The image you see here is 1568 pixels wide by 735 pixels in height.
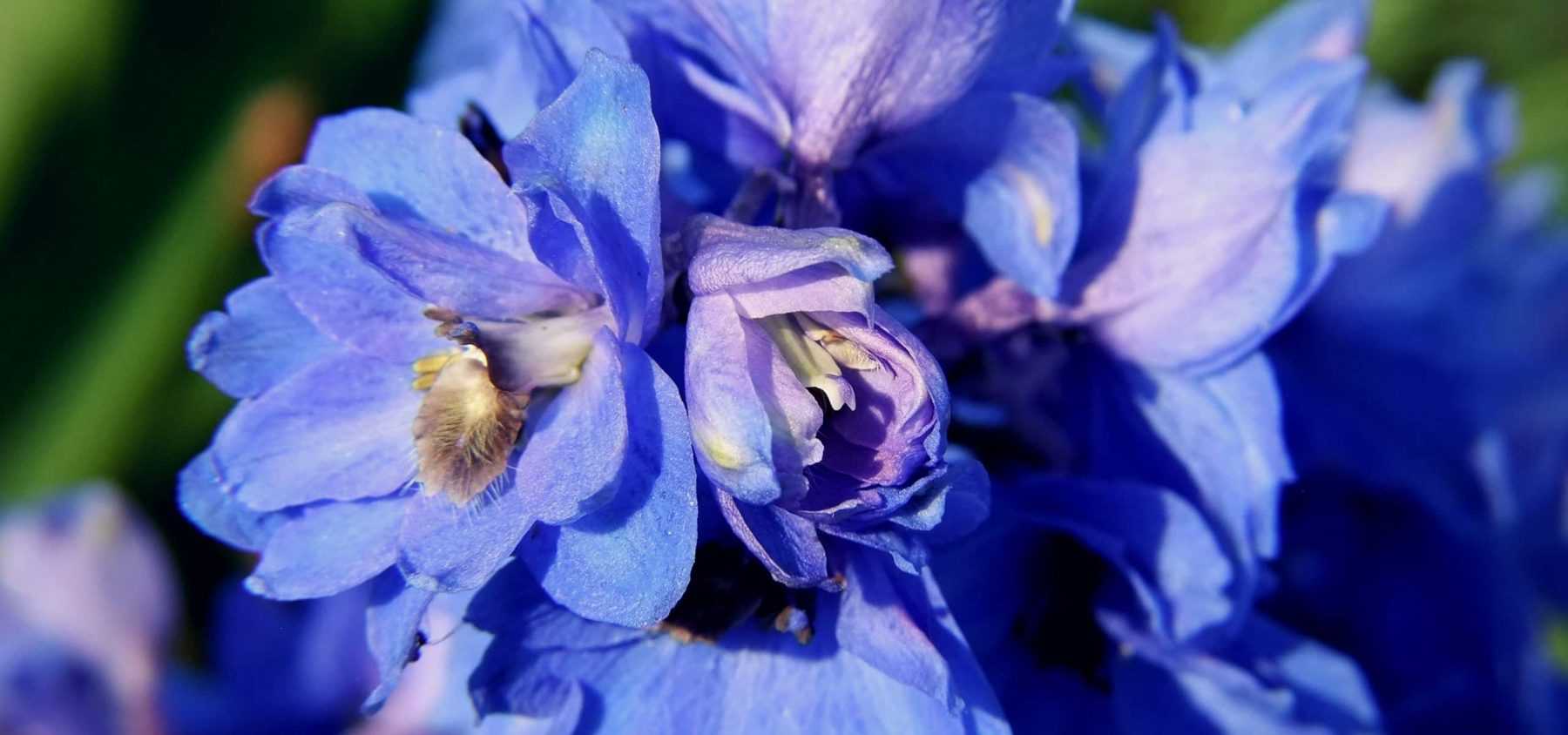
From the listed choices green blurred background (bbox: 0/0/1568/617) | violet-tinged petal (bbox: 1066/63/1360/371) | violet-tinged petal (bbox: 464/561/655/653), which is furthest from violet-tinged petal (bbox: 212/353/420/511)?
green blurred background (bbox: 0/0/1568/617)

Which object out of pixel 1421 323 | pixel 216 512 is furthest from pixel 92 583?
pixel 1421 323

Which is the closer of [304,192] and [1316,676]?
[304,192]

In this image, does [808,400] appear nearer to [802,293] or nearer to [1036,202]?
[802,293]

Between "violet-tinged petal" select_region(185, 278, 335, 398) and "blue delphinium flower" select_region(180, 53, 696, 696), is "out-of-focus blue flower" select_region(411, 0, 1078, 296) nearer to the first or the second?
"blue delphinium flower" select_region(180, 53, 696, 696)

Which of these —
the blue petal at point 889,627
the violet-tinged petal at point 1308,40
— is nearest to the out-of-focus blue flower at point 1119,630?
the blue petal at point 889,627

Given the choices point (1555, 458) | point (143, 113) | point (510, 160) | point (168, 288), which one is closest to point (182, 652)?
point (168, 288)

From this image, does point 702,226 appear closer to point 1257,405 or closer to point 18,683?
point 1257,405
